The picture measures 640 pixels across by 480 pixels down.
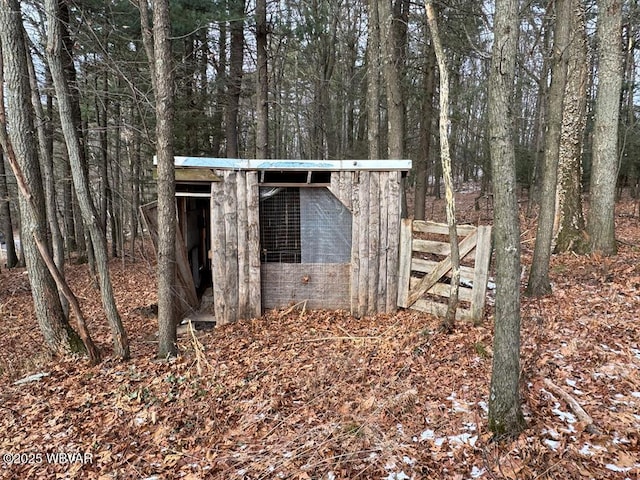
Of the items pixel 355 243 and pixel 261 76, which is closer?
pixel 355 243

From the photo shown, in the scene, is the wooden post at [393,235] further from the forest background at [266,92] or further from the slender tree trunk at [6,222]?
the slender tree trunk at [6,222]

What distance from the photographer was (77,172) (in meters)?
5.42

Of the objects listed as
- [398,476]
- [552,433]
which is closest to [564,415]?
[552,433]

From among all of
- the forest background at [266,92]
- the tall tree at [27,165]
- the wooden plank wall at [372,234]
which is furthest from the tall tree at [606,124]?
the tall tree at [27,165]

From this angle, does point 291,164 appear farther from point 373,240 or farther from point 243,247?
point 373,240

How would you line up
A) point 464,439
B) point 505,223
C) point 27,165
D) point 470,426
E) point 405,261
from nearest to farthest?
1. point 505,223
2. point 464,439
3. point 470,426
4. point 27,165
5. point 405,261

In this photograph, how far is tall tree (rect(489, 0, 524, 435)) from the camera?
2.84 m

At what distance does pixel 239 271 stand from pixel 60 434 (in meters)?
3.47

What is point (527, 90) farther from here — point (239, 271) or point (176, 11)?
point (239, 271)

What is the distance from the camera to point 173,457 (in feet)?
11.6

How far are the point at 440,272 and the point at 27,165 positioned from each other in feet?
20.5

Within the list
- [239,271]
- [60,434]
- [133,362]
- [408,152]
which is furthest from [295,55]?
[60,434]

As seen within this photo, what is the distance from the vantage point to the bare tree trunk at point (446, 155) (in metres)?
4.98

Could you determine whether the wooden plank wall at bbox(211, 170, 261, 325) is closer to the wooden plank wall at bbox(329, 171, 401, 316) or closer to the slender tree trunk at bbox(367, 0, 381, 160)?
the wooden plank wall at bbox(329, 171, 401, 316)
